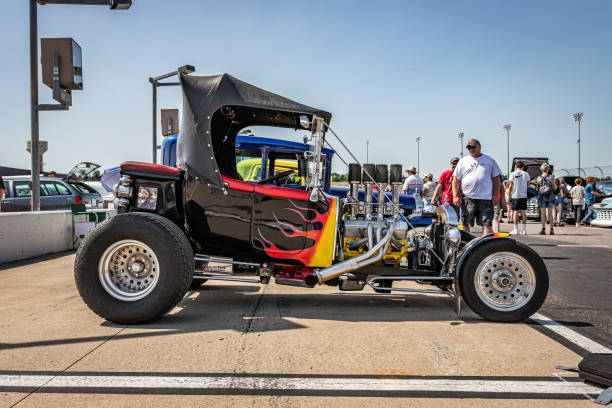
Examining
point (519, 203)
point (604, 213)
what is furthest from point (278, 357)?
point (604, 213)

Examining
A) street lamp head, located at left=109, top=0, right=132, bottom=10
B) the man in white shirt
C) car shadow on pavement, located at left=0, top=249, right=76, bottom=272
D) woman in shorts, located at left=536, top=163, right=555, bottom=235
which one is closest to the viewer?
car shadow on pavement, located at left=0, top=249, right=76, bottom=272

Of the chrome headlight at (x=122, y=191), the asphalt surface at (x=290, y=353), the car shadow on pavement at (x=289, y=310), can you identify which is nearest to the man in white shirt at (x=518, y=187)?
the asphalt surface at (x=290, y=353)

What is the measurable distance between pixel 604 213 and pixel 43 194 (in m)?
16.8

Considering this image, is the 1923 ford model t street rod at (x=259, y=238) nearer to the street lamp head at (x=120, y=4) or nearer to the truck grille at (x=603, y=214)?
the street lamp head at (x=120, y=4)

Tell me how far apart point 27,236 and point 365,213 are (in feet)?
21.2

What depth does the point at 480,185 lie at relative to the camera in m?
6.24

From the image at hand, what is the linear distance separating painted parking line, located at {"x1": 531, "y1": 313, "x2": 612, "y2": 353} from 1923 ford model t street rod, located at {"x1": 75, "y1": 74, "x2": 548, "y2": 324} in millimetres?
227

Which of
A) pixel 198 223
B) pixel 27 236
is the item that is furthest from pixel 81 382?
pixel 27 236

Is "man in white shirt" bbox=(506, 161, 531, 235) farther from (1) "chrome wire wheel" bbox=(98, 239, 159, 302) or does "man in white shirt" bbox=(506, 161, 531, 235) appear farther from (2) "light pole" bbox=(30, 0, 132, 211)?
(1) "chrome wire wheel" bbox=(98, 239, 159, 302)

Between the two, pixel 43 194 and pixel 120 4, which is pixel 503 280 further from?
pixel 43 194

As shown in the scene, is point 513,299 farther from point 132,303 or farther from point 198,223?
point 132,303

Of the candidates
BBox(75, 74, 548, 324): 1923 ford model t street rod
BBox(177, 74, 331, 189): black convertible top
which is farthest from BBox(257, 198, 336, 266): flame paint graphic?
BBox(177, 74, 331, 189): black convertible top

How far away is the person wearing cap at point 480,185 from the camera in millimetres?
6238

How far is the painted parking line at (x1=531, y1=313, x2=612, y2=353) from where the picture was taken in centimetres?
321
